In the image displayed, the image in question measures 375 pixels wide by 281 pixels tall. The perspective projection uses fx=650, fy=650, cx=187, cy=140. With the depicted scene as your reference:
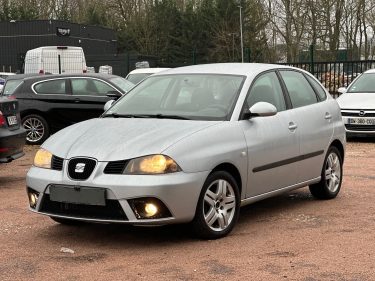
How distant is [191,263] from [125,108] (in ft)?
6.93

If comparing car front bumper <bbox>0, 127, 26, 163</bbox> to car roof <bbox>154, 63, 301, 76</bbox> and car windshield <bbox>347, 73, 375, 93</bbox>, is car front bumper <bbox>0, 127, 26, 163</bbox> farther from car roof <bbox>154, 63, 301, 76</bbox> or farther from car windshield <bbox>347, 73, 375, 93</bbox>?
car windshield <bbox>347, 73, 375, 93</bbox>

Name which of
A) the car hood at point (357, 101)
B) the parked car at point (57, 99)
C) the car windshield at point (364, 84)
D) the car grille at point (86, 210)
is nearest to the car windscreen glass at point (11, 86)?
the parked car at point (57, 99)

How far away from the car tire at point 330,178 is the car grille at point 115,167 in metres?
2.91

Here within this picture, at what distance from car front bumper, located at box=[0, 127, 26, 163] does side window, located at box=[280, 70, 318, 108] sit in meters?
3.82

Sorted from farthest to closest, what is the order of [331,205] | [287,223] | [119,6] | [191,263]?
[119,6] < [331,205] < [287,223] < [191,263]

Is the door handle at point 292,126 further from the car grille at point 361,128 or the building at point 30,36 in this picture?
the building at point 30,36

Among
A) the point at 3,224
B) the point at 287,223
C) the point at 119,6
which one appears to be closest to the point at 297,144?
the point at 287,223

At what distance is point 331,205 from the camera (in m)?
7.16

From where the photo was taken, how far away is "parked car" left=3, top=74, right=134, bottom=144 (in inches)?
550

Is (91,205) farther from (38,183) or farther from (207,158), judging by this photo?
(207,158)

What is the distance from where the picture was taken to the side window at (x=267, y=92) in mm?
6320

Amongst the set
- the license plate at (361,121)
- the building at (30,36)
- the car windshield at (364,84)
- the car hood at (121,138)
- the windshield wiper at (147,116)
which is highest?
the building at (30,36)

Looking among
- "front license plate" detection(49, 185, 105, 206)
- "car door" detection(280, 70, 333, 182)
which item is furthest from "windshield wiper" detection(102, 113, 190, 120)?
"car door" detection(280, 70, 333, 182)

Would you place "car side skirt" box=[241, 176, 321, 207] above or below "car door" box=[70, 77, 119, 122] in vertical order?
below
